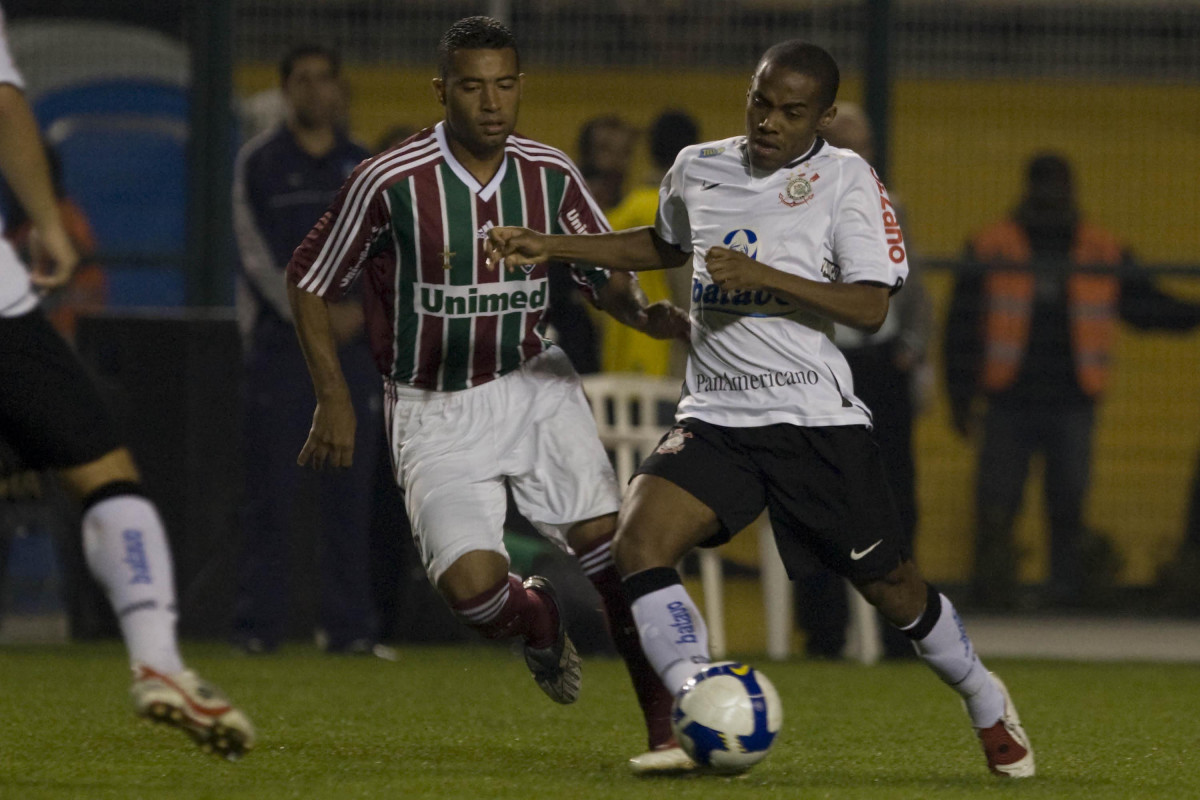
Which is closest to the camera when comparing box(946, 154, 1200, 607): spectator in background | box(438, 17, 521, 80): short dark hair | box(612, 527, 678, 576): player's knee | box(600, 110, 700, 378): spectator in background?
box(612, 527, 678, 576): player's knee

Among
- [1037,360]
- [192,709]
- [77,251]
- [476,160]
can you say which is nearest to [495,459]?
[476,160]

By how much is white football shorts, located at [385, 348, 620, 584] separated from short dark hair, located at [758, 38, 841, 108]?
106 cm

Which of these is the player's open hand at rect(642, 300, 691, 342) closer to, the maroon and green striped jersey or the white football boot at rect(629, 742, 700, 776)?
the maroon and green striped jersey

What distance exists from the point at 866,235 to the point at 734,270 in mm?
454

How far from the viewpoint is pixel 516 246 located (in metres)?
4.98

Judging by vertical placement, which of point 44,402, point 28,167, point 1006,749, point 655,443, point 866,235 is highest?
point 28,167

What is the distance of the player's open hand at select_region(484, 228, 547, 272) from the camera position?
496 cm

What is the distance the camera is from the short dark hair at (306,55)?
861 centimetres

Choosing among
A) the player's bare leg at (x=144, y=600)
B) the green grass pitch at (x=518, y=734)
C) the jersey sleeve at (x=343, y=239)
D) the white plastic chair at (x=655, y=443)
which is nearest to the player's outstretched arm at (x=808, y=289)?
the jersey sleeve at (x=343, y=239)

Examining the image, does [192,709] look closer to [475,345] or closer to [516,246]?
[516,246]

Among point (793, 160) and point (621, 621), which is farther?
point (621, 621)

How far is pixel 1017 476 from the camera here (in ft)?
33.9

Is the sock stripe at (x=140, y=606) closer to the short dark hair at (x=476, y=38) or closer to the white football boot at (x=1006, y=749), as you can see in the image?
the short dark hair at (x=476, y=38)

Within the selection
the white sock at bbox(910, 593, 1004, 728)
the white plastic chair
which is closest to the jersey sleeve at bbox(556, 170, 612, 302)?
the white sock at bbox(910, 593, 1004, 728)
